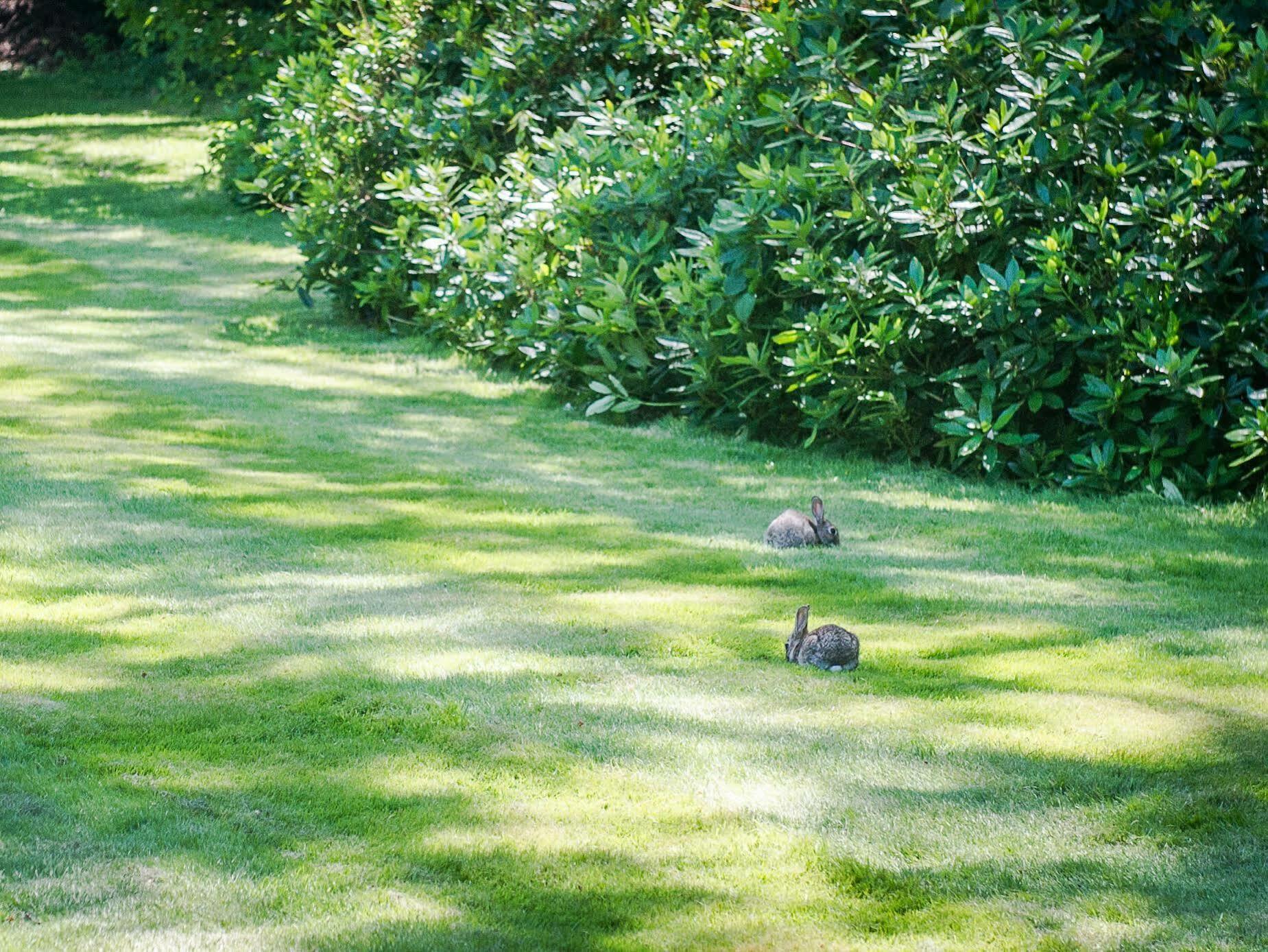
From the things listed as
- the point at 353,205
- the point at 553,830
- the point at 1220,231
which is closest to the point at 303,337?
the point at 353,205

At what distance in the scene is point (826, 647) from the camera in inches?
199

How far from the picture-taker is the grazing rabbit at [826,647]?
5062 millimetres

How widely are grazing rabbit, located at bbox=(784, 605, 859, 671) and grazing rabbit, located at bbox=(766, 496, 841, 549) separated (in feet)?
4.67

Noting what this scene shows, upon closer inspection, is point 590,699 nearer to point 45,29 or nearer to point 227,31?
point 227,31

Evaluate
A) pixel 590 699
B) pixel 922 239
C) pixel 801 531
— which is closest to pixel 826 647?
pixel 590 699

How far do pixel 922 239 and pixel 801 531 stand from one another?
7.65ft

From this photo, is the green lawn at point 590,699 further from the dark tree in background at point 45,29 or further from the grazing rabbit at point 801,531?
the dark tree in background at point 45,29

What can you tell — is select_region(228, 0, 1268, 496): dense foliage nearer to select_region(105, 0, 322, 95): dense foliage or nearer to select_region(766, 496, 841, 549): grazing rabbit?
select_region(766, 496, 841, 549): grazing rabbit

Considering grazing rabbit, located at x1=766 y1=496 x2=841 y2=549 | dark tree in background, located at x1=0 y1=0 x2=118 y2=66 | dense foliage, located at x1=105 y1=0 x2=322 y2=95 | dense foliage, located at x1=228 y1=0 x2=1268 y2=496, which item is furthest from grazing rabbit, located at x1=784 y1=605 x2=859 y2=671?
dark tree in background, located at x1=0 y1=0 x2=118 y2=66

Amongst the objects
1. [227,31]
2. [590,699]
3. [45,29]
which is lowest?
[590,699]

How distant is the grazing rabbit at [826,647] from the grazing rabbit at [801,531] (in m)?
1.42

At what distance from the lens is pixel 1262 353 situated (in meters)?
7.32

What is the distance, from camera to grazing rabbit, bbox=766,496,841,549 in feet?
Result: 21.6

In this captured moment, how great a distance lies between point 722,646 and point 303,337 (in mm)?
7237
